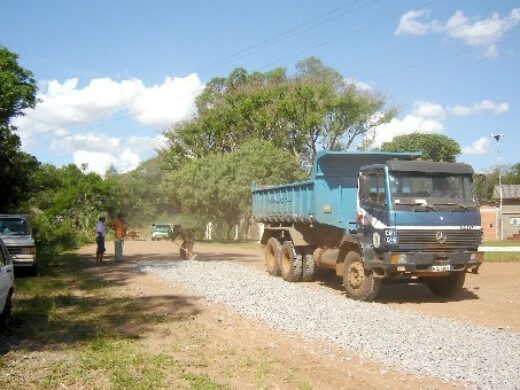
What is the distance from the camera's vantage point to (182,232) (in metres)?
21.2

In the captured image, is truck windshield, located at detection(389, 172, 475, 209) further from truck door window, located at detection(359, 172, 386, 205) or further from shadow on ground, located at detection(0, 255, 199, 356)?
shadow on ground, located at detection(0, 255, 199, 356)

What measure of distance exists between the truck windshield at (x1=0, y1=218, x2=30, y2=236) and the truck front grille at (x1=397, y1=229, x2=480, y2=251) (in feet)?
36.1

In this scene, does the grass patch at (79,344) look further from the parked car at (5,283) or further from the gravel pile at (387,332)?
Result: the gravel pile at (387,332)

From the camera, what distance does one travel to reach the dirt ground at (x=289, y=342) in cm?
618

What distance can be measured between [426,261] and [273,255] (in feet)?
20.8

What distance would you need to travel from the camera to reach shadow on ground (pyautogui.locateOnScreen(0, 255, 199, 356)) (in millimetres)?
8172

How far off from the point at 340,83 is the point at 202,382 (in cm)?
4297

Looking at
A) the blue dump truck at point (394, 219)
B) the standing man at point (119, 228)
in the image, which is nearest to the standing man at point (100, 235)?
the standing man at point (119, 228)

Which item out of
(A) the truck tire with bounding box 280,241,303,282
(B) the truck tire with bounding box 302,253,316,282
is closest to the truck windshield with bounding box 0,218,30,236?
(A) the truck tire with bounding box 280,241,303,282

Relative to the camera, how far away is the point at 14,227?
53.7ft

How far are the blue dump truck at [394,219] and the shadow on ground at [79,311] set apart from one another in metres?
3.62

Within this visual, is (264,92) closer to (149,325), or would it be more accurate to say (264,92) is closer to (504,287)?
(504,287)

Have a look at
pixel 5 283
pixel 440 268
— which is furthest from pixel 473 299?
pixel 5 283

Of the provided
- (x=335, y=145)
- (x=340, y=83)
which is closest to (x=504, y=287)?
(x=335, y=145)
